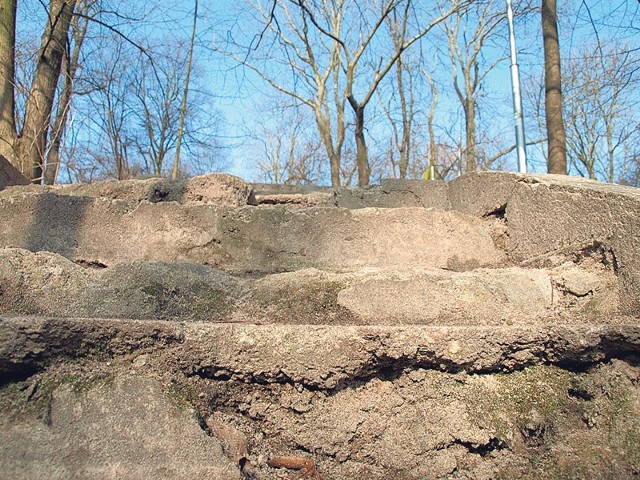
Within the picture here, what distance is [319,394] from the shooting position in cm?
197

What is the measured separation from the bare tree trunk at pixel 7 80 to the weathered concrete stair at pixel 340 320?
3.96 metres

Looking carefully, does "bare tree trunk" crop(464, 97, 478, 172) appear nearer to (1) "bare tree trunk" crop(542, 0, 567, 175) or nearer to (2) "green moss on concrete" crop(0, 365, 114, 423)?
(1) "bare tree trunk" crop(542, 0, 567, 175)

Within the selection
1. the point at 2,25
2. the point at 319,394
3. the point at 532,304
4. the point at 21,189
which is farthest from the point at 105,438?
→ the point at 2,25

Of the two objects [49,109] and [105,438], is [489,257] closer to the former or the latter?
[105,438]

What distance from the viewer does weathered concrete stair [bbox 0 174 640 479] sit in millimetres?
1834

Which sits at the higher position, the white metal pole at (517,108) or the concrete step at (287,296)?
the white metal pole at (517,108)

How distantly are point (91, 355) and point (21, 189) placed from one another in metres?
2.57

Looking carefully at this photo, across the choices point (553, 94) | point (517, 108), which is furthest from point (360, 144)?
point (553, 94)

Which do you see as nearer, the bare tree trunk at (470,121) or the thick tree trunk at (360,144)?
the thick tree trunk at (360,144)

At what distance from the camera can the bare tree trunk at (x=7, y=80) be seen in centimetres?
653

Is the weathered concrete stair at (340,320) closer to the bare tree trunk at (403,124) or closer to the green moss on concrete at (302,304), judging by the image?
the green moss on concrete at (302,304)

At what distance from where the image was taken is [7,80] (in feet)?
21.4

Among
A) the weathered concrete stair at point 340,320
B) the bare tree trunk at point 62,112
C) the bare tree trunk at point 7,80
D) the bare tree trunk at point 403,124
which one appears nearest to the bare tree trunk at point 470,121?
the bare tree trunk at point 403,124

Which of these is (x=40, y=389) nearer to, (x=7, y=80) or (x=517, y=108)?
(x=7, y=80)
